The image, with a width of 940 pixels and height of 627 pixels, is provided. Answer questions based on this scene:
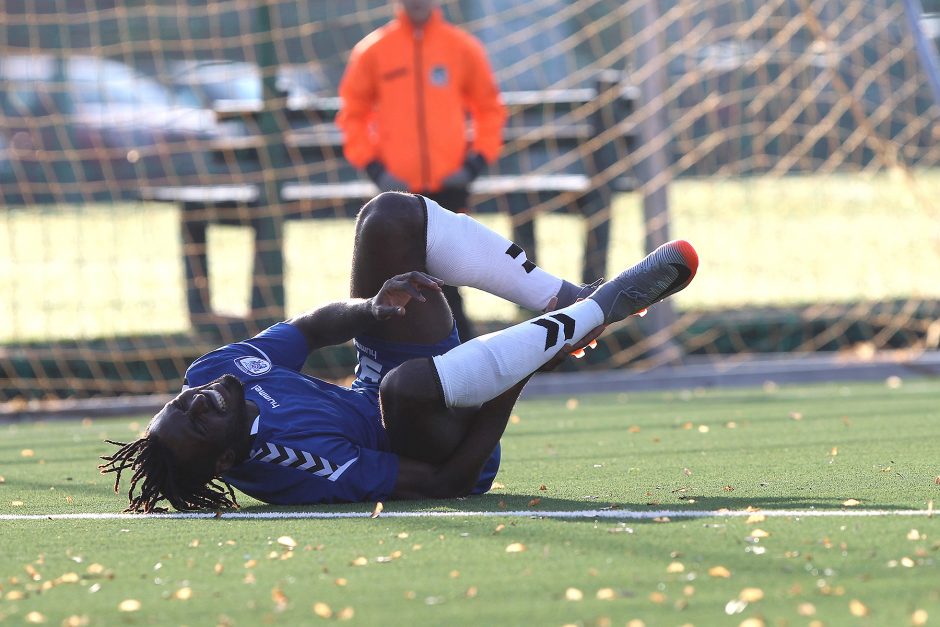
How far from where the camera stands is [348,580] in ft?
9.70

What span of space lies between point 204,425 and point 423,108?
3.89 m

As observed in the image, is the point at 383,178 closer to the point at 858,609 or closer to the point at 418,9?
the point at 418,9

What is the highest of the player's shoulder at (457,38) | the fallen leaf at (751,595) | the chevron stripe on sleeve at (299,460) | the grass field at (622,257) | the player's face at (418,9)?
the player's face at (418,9)

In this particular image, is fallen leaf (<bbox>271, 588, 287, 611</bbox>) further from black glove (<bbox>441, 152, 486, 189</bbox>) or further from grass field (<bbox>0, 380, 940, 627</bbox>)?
black glove (<bbox>441, 152, 486, 189</bbox>)

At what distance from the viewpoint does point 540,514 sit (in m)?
3.65

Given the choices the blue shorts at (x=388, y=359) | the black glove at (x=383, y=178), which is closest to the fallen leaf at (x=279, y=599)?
the blue shorts at (x=388, y=359)

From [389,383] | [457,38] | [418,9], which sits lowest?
[389,383]

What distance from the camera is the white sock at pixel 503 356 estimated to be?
12.1ft

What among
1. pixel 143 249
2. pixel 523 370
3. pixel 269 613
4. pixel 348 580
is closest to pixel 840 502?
pixel 523 370

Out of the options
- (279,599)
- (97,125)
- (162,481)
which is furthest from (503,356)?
(97,125)

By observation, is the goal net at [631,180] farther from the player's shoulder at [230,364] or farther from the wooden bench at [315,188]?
the player's shoulder at [230,364]

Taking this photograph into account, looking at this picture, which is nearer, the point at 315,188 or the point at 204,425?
the point at 204,425

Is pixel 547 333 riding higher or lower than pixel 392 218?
lower

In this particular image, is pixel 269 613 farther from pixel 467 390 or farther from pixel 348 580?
pixel 467 390
